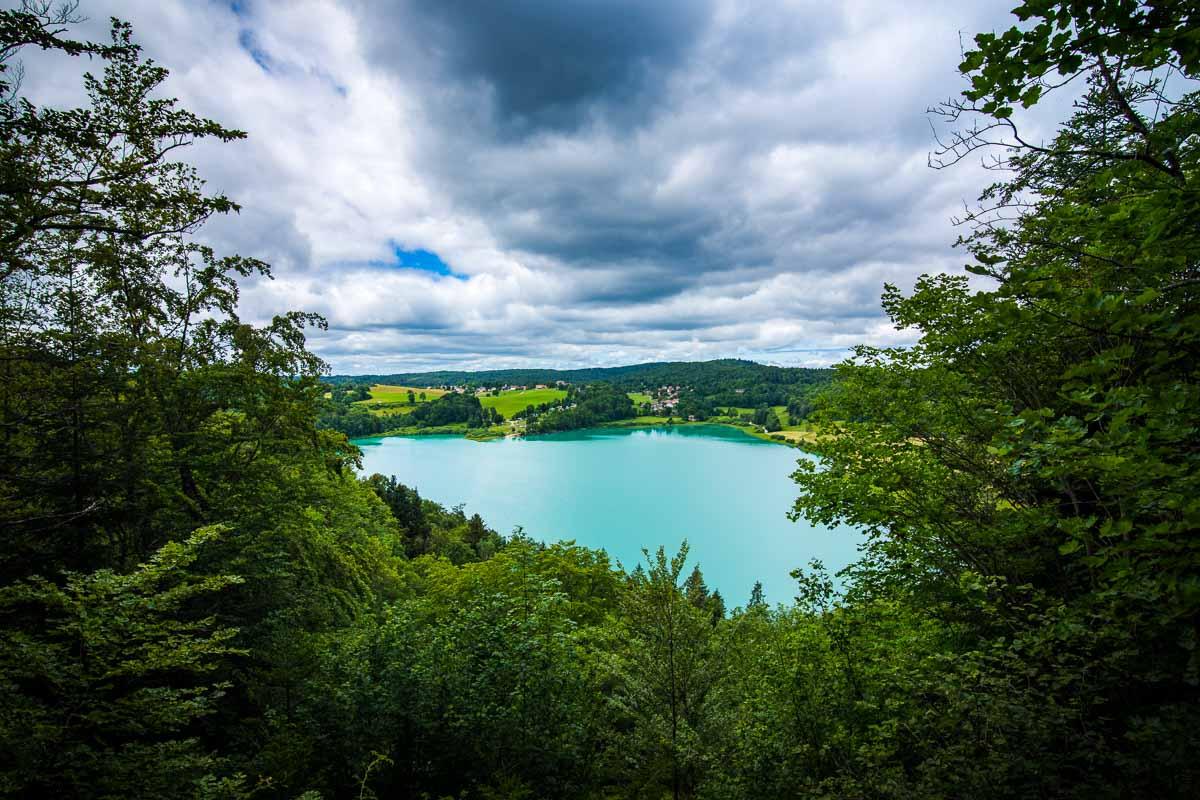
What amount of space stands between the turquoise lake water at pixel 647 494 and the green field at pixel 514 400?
34.1 metres

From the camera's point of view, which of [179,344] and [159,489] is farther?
[179,344]

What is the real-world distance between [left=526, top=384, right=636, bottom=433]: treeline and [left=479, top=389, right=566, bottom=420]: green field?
7.41 meters

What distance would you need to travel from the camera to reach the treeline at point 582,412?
116188 millimetres

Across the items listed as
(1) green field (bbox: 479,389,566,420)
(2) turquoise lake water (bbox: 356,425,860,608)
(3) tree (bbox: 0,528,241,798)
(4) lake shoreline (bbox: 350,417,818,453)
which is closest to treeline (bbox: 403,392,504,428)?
(4) lake shoreline (bbox: 350,417,818,453)

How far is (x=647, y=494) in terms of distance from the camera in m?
58.2

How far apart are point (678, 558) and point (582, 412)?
379 feet

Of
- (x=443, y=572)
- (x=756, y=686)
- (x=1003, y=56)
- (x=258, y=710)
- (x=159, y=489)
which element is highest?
(x=1003, y=56)

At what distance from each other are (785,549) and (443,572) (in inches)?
1255

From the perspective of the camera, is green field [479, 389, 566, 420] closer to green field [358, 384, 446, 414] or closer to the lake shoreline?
the lake shoreline

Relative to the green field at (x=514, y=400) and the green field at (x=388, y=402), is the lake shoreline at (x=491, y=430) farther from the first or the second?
the green field at (x=514, y=400)

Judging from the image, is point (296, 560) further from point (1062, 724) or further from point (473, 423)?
point (473, 423)

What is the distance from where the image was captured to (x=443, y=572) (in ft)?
60.4

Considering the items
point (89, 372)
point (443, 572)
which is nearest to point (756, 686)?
point (89, 372)

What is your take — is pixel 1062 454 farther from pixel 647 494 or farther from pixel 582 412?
pixel 582 412
